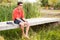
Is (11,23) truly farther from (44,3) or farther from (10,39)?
(44,3)

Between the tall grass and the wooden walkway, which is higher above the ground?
the tall grass

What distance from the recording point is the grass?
2.40 m

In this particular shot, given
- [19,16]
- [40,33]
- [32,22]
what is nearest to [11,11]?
[19,16]

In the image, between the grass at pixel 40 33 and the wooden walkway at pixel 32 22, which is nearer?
the wooden walkway at pixel 32 22

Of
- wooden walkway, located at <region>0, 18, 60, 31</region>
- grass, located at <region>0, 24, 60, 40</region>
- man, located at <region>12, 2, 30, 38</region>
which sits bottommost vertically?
grass, located at <region>0, 24, 60, 40</region>

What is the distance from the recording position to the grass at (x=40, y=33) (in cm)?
240

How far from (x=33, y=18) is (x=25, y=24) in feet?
0.52

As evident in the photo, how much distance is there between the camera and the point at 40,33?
2564 millimetres

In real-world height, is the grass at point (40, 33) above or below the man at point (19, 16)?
below

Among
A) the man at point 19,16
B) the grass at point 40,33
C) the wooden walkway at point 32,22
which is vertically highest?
the man at point 19,16

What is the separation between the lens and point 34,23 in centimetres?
250

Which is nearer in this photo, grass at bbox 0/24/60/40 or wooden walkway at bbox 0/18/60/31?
wooden walkway at bbox 0/18/60/31

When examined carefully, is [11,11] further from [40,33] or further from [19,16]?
[40,33]

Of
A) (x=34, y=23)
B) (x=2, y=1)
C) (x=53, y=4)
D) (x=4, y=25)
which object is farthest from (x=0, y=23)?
(x=53, y=4)
